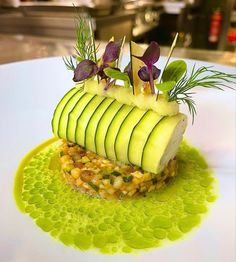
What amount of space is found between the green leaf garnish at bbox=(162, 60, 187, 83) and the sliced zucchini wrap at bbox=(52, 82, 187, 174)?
11cm

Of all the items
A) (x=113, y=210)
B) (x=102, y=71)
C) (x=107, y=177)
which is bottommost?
(x=113, y=210)

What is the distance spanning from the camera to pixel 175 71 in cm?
120

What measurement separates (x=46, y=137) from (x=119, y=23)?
2.58m

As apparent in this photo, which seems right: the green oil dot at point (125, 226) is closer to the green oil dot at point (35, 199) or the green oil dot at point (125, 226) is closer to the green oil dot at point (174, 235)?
the green oil dot at point (174, 235)

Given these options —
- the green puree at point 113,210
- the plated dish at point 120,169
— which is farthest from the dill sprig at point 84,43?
the green puree at point 113,210

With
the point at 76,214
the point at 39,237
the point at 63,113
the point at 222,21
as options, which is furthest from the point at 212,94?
the point at 222,21

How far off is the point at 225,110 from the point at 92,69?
30.1 inches

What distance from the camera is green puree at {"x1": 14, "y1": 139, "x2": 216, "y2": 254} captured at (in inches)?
43.8

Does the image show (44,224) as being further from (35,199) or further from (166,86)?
(166,86)

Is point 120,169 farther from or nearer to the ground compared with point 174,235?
farther from the ground

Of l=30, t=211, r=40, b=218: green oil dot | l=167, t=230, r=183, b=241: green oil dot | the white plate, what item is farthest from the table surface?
l=167, t=230, r=183, b=241: green oil dot

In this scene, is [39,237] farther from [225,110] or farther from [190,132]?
[225,110]

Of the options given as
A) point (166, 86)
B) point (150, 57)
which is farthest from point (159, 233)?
point (150, 57)

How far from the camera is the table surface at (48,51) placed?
2295 mm
